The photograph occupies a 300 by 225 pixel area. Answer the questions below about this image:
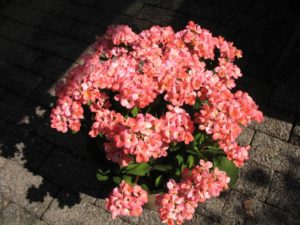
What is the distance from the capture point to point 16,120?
12.7 ft

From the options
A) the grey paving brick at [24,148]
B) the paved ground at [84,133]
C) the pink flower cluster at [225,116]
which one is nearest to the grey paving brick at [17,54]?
the paved ground at [84,133]

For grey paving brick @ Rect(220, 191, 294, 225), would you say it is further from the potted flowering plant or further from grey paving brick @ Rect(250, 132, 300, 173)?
the potted flowering plant

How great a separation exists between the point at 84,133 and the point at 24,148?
617 millimetres

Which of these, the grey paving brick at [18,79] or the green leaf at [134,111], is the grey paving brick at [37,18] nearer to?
the grey paving brick at [18,79]

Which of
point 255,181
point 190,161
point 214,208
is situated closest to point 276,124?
point 255,181

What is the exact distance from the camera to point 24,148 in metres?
3.65

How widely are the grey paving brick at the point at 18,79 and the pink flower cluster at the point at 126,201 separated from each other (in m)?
2.26

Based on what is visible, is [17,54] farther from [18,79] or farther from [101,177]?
[101,177]

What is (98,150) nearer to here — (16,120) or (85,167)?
(85,167)

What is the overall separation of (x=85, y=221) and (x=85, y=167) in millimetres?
526

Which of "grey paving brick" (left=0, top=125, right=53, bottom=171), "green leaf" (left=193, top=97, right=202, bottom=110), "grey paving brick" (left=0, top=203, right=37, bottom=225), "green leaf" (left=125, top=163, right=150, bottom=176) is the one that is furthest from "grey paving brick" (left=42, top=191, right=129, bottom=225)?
"green leaf" (left=193, top=97, right=202, bottom=110)

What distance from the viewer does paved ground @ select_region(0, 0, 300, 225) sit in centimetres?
320

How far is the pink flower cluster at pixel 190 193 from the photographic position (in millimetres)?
2168

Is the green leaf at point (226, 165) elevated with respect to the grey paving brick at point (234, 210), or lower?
elevated
